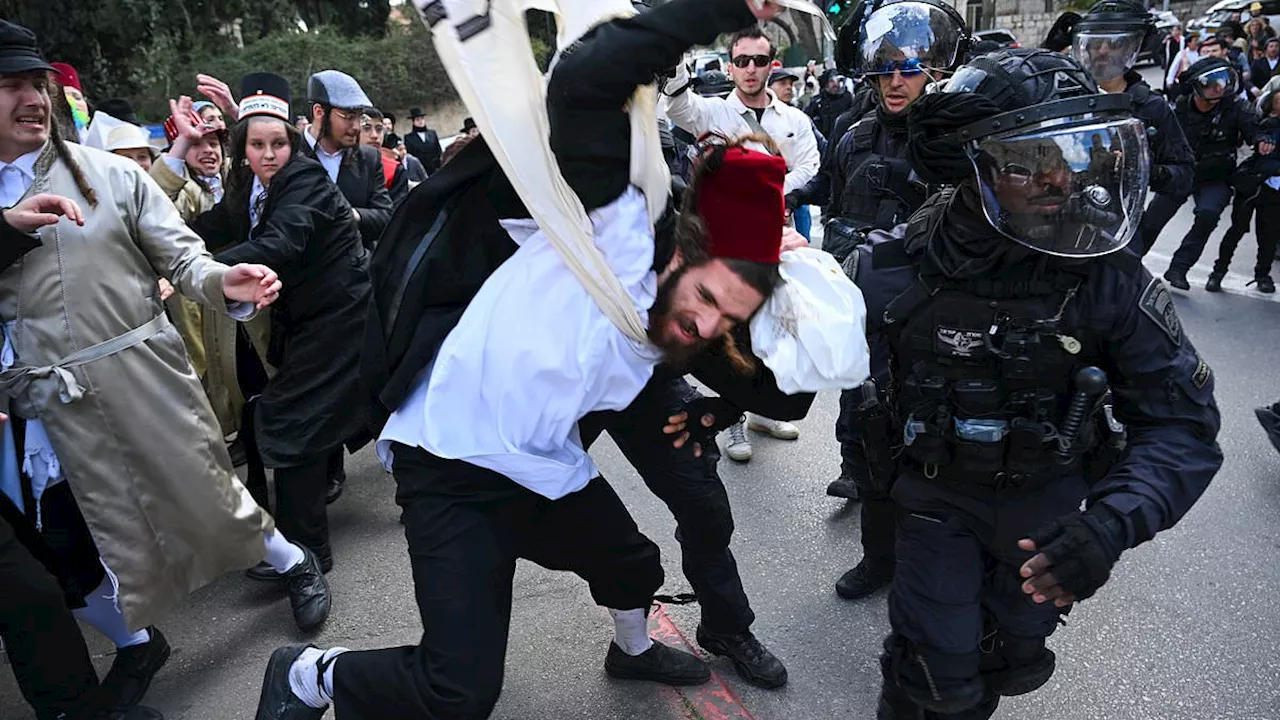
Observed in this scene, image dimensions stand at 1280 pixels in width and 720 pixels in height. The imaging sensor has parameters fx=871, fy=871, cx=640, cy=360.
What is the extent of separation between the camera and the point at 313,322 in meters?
3.27

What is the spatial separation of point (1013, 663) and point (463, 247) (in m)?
1.53

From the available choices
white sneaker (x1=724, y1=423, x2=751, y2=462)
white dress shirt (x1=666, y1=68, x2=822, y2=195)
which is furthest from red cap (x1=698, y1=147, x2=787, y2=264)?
white sneaker (x1=724, y1=423, x2=751, y2=462)

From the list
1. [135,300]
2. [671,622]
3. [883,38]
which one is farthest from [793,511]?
[135,300]

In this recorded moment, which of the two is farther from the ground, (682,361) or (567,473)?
(682,361)

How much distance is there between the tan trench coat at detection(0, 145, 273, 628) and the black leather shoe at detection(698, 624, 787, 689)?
154 cm

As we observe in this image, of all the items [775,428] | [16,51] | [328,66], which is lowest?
[328,66]

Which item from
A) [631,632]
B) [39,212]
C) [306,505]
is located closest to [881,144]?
[631,632]

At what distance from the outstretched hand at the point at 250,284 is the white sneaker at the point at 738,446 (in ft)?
7.58

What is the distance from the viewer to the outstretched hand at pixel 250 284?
2.33 meters

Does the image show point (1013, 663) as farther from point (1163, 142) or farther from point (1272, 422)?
point (1163, 142)

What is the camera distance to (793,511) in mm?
3631

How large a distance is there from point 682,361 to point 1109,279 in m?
0.90

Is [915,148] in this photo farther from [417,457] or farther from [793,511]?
[793,511]

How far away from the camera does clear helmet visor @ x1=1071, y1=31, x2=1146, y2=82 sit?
4.41 metres
